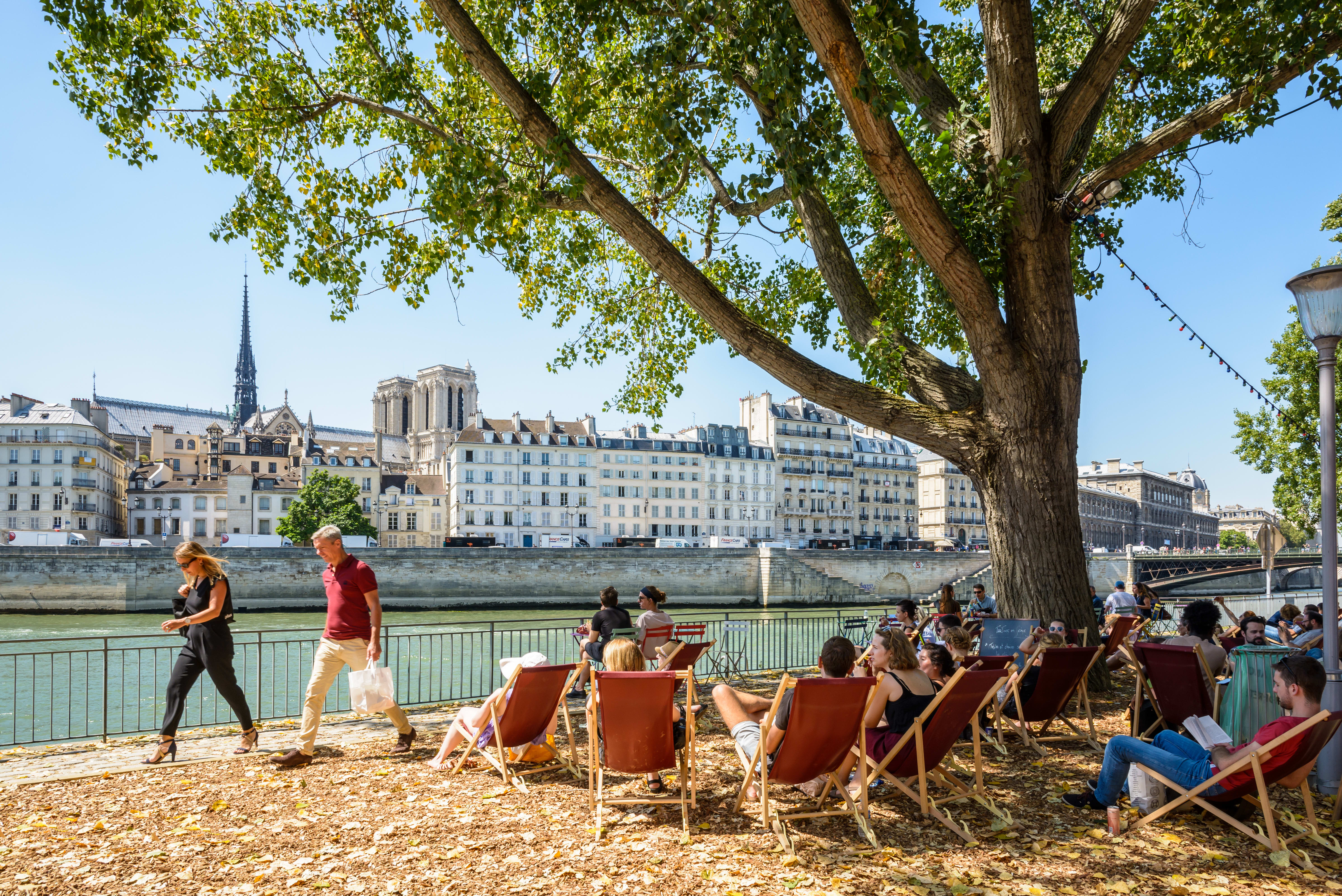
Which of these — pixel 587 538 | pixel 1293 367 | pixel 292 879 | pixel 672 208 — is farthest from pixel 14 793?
pixel 587 538

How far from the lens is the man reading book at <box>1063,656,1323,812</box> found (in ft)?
13.1

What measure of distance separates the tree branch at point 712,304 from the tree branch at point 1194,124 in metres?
2.44

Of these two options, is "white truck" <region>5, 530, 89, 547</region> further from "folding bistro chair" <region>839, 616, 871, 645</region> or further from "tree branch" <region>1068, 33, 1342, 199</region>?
"tree branch" <region>1068, 33, 1342, 199</region>

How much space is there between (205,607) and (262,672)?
13.1m

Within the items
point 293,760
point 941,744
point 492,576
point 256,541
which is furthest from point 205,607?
point 256,541

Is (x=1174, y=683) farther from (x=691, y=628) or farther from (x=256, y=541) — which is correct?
(x=256, y=541)

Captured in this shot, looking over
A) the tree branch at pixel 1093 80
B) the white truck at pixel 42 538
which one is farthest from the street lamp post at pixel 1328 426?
the white truck at pixel 42 538

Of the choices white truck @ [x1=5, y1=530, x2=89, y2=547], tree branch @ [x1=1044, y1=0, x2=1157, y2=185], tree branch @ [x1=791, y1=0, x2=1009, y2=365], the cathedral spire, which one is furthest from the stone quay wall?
the cathedral spire

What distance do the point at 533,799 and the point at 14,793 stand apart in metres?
3.01

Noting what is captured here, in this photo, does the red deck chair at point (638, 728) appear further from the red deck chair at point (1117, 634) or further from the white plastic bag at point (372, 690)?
the red deck chair at point (1117, 634)

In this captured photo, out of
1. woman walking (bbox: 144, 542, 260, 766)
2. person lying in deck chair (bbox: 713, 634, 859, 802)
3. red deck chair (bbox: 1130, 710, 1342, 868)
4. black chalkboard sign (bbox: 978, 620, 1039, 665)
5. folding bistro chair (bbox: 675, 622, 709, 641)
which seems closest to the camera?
red deck chair (bbox: 1130, 710, 1342, 868)

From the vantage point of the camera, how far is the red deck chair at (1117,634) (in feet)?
26.7

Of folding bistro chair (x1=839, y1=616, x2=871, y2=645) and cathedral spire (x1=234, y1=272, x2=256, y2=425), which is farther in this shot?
cathedral spire (x1=234, y1=272, x2=256, y2=425)

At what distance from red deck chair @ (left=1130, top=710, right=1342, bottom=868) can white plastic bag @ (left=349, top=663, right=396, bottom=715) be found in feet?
14.6
